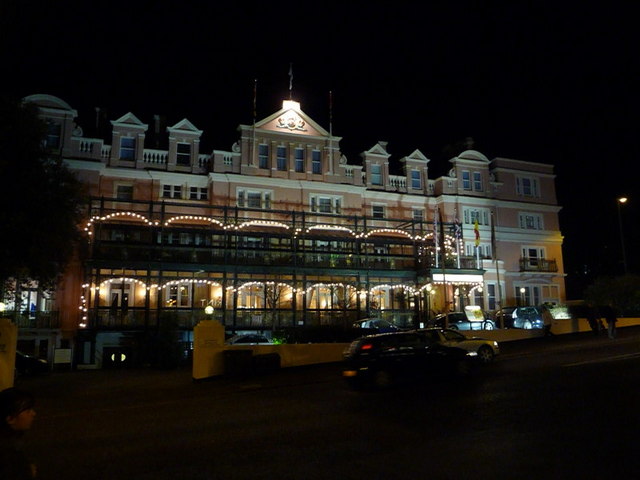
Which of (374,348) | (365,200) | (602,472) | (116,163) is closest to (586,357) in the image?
(374,348)

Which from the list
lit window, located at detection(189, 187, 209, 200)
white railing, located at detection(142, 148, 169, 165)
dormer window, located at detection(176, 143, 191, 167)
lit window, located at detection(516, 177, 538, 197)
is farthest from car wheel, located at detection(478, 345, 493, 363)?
lit window, located at detection(516, 177, 538, 197)

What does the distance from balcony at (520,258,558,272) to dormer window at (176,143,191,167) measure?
1023 inches

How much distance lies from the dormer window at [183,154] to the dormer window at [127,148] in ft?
8.89

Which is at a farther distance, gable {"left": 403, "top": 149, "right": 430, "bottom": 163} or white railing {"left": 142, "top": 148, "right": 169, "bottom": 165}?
gable {"left": 403, "top": 149, "right": 430, "bottom": 163}

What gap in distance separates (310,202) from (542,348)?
61.7 ft

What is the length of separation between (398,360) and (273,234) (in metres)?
19.9

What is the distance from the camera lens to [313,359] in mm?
23984

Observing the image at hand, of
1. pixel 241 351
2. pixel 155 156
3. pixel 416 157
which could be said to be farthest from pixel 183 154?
pixel 241 351

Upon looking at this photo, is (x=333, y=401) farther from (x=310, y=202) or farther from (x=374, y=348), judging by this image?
(x=310, y=202)

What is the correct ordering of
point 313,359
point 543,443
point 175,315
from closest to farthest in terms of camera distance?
point 543,443, point 313,359, point 175,315

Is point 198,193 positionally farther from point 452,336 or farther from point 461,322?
point 452,336

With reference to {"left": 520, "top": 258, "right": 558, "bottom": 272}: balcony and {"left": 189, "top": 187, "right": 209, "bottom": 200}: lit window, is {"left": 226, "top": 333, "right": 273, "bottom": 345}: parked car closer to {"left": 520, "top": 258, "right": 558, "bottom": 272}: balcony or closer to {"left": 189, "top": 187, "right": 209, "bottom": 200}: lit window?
{"left": 189, "top": 187, "right": 209, "bottom": 200}: lit window

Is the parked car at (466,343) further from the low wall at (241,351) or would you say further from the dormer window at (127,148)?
the dormer window at (127,148)

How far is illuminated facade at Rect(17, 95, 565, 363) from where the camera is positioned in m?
32.1
